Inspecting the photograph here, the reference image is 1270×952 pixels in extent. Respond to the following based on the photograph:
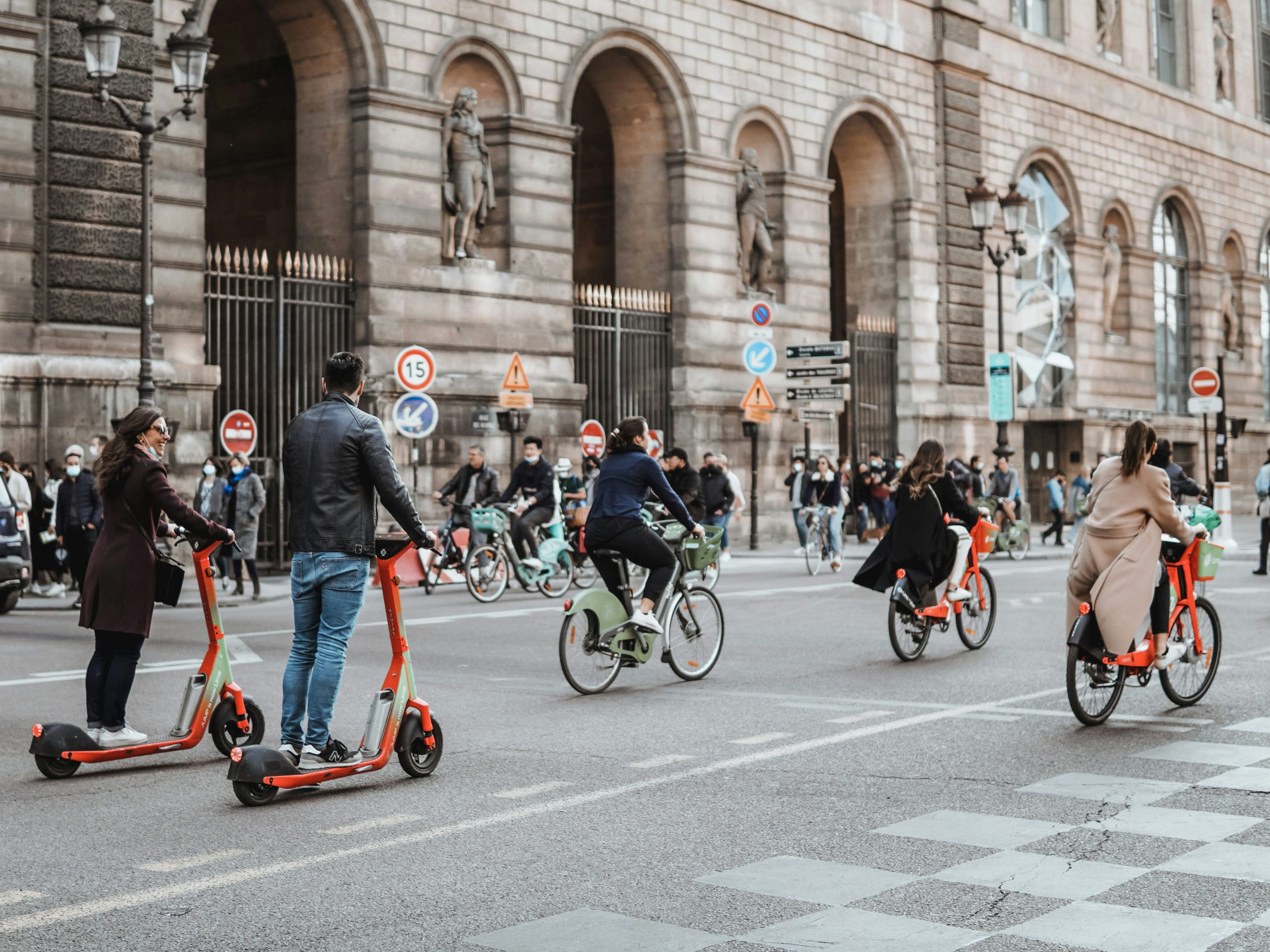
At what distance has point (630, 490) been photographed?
10664 mm

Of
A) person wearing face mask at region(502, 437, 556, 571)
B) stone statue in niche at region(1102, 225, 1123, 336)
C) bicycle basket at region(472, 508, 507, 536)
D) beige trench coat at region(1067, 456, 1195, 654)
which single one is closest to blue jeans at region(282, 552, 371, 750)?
beige trench coat at region(1067, 456, 1195, 654)

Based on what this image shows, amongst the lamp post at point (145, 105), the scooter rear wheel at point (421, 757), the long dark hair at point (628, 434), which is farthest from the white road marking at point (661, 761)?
the lamp post at point (145, 105)

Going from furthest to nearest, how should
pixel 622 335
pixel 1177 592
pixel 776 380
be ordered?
pixel 776 380, pixel 622 335, pixel 1177 592

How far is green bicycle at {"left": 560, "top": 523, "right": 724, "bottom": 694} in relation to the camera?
1038 centimetres

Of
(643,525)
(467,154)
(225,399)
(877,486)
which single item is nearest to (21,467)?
(225,399)

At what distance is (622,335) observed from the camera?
2720cm

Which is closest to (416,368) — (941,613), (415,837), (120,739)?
(941,613)

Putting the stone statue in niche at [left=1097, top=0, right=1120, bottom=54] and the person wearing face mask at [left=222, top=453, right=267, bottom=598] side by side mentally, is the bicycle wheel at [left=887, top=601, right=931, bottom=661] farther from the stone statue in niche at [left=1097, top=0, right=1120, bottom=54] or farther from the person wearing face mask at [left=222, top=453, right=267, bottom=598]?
the stone statue in niche at [left=1097, top=0, right=1120, bottom=54]

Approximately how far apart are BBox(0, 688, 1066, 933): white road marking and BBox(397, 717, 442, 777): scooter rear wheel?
770mm

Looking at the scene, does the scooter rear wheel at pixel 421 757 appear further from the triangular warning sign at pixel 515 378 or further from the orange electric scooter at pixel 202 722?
the triangular warning sign at pixel 515 378

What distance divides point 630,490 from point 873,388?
2228cm

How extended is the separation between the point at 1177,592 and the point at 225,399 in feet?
51.4

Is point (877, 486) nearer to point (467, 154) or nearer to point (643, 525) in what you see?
point (467, 154)

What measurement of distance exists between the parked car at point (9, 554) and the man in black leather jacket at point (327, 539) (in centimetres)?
998
